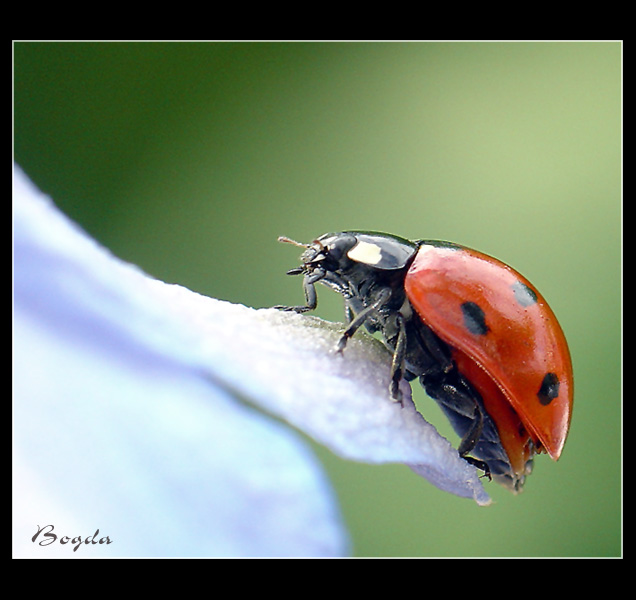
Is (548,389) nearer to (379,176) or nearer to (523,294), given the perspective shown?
(523,294)

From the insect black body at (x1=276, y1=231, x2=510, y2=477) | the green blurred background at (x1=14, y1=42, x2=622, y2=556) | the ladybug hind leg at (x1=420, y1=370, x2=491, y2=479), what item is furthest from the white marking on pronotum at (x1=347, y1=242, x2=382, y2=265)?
the green blurred background at (x1=14, y1=42, x2=622, y2=556)

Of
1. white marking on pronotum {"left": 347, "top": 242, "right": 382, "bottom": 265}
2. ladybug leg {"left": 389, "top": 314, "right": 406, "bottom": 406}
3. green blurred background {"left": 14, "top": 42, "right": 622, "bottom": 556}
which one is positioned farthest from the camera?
green blurred background {"left": 14, "top": 42, "right": 622, "bottom": 556}

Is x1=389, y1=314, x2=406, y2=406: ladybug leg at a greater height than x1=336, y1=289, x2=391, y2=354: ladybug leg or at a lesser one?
lesser

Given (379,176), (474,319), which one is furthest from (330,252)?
(379,176)

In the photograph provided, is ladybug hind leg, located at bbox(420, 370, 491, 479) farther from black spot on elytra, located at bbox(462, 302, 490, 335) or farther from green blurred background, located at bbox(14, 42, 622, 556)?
green blurred background, located at bbox(14, 42, 622, 556)

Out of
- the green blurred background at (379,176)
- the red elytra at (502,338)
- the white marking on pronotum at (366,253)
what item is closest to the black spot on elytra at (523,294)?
the red elytra at (502,338)

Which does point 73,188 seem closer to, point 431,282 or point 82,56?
point 82,56

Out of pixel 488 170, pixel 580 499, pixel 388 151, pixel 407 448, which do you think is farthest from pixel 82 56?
pixel 580 499
